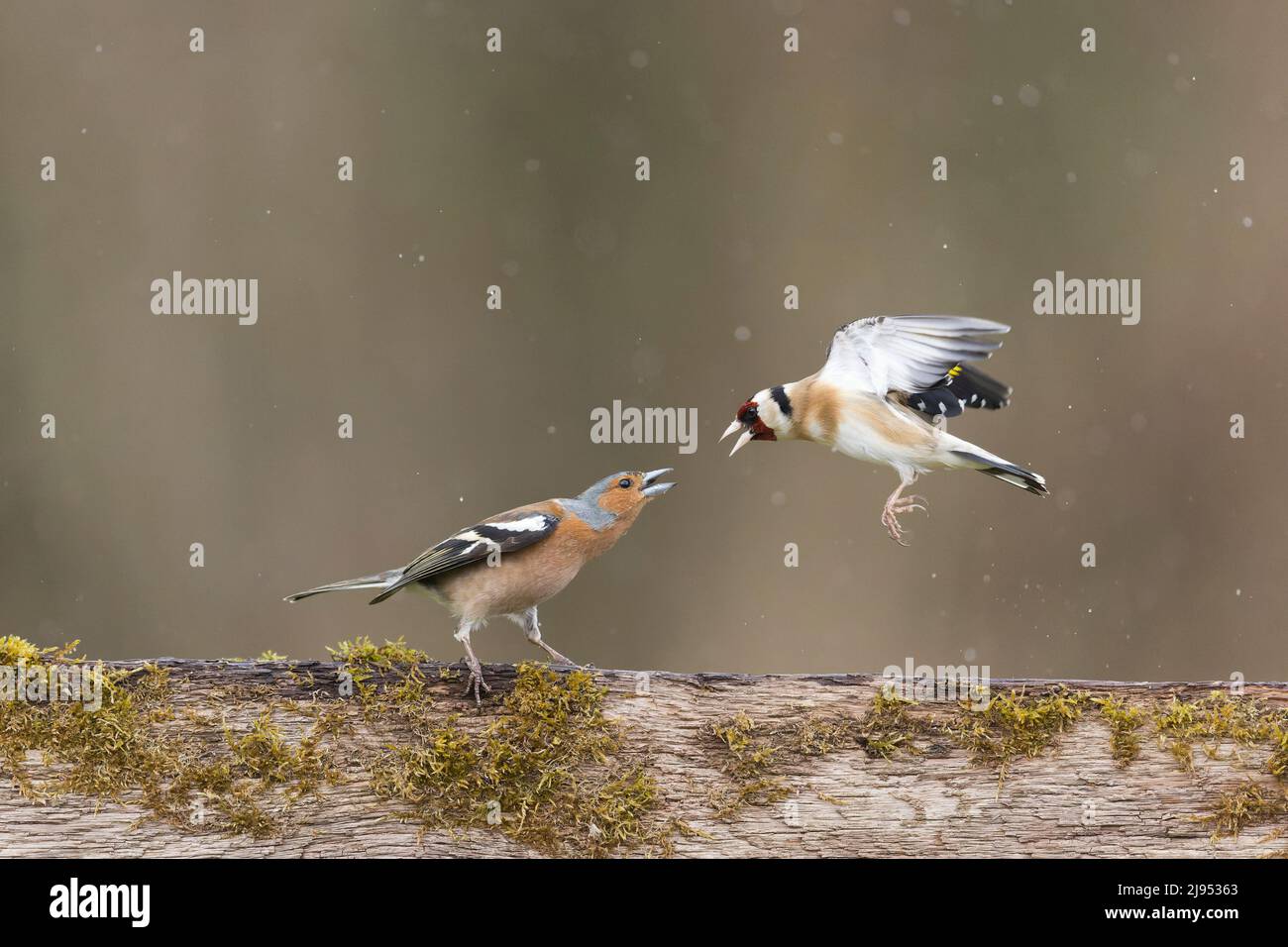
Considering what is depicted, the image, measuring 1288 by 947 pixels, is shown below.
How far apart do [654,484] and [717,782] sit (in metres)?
0.79

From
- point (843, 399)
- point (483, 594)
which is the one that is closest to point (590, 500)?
point (483, 594)

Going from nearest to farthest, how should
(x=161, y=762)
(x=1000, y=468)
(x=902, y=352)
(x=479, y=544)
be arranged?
(x=161, y=762) → (x=479, y=544) → (x=902, y=352) → (x=1000, y=468)

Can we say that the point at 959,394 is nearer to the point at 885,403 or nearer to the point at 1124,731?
the point at 885,403

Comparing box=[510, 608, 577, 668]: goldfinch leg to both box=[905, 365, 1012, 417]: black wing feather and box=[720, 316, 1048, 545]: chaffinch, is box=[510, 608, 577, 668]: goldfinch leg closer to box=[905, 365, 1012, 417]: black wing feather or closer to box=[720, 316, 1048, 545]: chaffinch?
box=[720, 316, 1048, 545]: chaffinch

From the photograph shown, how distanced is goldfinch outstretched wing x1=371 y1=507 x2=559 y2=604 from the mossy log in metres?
0.29

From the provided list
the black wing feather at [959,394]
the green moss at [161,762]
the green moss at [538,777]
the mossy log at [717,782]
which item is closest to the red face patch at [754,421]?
the black wing feather at [959,394]

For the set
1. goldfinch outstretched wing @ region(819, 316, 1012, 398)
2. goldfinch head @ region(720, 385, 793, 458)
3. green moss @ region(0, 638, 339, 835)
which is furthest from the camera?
goldfinch head @ region(720, 385, 793, 458)

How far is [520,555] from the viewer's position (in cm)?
287

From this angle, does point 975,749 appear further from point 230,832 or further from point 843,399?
point 230,832

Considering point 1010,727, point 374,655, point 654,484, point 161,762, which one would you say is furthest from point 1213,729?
point 161,762

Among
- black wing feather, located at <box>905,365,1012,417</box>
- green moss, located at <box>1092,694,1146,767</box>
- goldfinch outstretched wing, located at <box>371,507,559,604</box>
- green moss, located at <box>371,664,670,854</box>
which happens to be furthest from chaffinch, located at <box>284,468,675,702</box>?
green moss, located at <box>1092,694,1146,767</box>

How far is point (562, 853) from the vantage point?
2.60m

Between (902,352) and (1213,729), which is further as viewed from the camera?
(902,352)

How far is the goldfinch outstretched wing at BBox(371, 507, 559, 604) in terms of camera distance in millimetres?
2838
